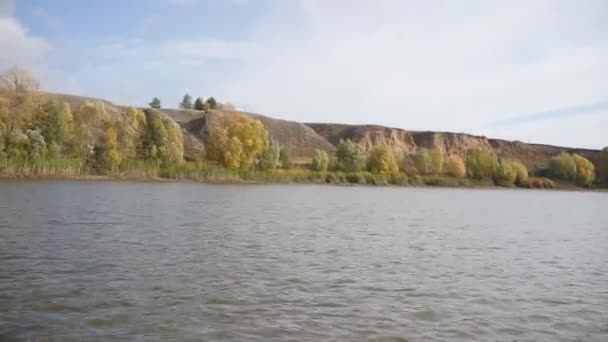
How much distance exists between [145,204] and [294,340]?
98.2ft

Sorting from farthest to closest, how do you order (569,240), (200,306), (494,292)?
(569,240)
(494,292)
(200,306)

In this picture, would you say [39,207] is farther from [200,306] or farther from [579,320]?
[579,320]

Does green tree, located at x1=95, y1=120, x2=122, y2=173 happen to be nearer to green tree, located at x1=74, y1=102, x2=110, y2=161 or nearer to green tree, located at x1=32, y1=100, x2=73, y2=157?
green tree, located at x1=74, y1=102, x2=110, y2=161

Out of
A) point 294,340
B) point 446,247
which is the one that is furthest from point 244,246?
point 294,340

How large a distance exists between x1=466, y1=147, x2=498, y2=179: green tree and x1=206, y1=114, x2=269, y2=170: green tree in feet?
196

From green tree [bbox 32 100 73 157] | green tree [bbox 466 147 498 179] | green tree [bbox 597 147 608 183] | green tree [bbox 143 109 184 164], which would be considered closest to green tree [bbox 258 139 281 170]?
green tree [bbox 143 109 184 164]

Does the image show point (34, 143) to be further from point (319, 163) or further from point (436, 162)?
point (436, 162)

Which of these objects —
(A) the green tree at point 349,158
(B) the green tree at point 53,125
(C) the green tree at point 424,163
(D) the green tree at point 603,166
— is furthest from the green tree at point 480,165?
(B) the green tree at point 53,125

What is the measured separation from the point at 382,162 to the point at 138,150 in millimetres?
52284

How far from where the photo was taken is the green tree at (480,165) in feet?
450

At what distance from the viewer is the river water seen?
1116 cm

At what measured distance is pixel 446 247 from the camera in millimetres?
24625

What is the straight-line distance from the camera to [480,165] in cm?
13738

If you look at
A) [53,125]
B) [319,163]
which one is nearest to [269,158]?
[319,163]
